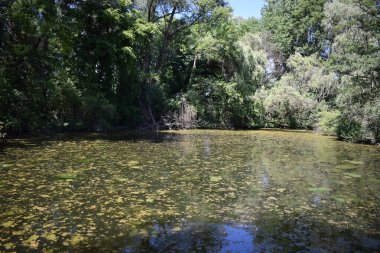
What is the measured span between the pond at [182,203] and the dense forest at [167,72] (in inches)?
238

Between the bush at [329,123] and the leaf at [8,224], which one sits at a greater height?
the bush at [329,123]

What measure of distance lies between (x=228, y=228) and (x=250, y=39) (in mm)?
25933

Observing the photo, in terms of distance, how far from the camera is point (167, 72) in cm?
2748

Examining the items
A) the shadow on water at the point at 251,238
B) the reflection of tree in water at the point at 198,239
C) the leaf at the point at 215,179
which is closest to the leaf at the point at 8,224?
the shadow on water at the point at 251,238

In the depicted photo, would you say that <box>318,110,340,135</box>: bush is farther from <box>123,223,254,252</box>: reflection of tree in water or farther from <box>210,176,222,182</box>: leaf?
<box>123,223,254,252</box>: reflection of tree in water

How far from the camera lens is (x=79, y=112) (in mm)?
19891

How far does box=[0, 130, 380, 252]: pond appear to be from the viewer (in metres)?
4.74

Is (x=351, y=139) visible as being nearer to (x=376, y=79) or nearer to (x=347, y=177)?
(x=376, y=79)

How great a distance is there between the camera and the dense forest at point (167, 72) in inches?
632

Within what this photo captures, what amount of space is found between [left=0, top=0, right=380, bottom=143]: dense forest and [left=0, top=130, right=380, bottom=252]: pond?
6.06 meters

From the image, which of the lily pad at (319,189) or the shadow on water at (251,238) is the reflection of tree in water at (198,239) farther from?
the lily pad at (319,189)

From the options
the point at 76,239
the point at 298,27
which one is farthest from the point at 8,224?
the point at 298,27

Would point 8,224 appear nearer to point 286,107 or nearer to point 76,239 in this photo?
point 76,239

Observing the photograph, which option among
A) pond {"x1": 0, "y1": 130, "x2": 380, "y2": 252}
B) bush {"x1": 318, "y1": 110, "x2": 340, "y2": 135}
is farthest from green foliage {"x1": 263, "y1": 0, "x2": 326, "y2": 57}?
pond {"x1": 0, "y1": 130, "x2": 380, "y2": 252}
